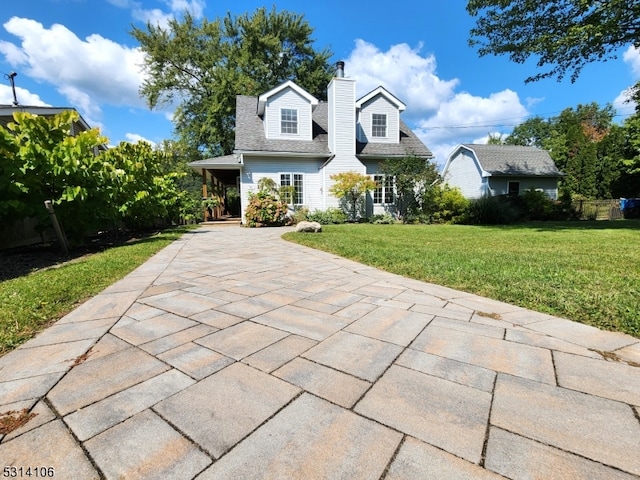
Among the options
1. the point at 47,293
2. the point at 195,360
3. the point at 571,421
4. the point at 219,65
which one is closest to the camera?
the point at 571,421

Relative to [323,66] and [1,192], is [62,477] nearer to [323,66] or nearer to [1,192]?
[1,192]

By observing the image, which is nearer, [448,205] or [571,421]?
[571,421]

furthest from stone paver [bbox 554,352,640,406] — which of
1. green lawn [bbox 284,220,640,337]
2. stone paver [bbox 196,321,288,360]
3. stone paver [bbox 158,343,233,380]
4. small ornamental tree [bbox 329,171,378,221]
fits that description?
small ornamental tree [bbox 329,171,378,221]

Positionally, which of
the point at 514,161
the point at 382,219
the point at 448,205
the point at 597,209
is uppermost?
the point at 514,161

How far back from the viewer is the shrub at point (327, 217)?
14.0 meters

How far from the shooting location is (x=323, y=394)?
60.4 inches

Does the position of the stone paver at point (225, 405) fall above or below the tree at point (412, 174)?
below

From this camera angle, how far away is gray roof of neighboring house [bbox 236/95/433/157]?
14.1 metres

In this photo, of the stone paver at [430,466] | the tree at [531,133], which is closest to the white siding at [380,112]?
the stone paver at [430,466]

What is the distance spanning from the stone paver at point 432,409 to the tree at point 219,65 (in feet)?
76.5

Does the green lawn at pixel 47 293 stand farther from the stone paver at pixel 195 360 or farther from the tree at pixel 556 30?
the tree at pixel 556 30

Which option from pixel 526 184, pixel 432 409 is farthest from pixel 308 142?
pixel 432 409

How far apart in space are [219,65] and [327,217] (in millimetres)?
16778

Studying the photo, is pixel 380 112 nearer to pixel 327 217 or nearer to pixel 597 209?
pixel 327 217
